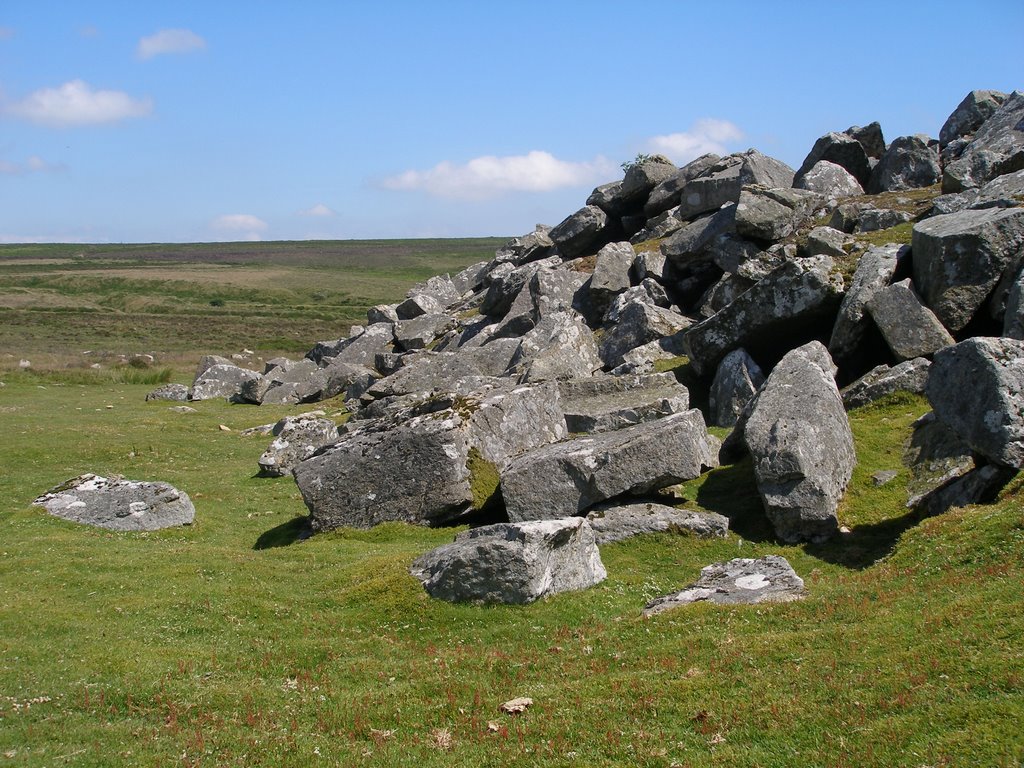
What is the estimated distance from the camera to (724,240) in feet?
139

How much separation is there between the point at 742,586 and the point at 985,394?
6.88 metres

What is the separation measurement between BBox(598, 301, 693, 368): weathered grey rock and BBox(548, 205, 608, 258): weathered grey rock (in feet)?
62.5

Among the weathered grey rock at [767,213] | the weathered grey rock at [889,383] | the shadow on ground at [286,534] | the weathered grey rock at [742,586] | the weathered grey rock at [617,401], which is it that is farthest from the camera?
the weathered grey rock at [767,213]

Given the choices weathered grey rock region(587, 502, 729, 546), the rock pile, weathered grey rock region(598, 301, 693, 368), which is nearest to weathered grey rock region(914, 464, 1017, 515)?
the rock pile

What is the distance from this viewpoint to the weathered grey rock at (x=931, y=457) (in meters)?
20.7

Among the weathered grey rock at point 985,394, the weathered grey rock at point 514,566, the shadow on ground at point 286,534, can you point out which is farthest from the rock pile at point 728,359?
the shadow on ground at point 286,534

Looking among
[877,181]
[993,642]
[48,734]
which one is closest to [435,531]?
[48,734]

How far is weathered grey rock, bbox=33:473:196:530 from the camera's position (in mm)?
24719

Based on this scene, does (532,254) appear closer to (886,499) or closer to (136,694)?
(886,499)

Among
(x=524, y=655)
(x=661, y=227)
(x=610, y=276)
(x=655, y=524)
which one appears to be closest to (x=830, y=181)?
(x=661, y=227)

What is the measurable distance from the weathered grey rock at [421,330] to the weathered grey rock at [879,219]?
2636cm

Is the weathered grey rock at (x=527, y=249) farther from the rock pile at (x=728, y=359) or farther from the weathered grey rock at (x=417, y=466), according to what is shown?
the weathered grey rock at (x=417, y=466)

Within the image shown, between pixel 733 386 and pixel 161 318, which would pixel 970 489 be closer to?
pixel 733 386

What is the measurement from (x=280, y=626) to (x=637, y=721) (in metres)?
7.81
